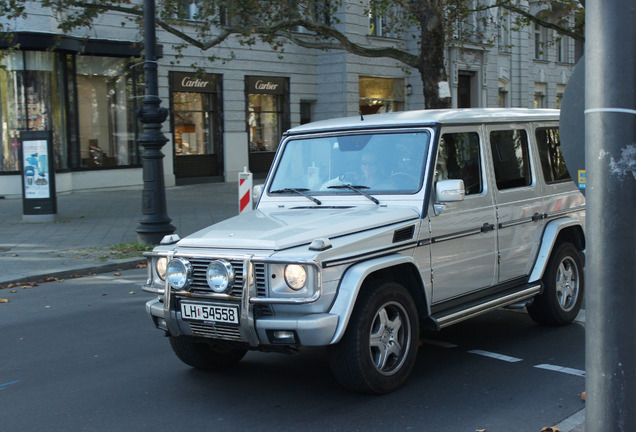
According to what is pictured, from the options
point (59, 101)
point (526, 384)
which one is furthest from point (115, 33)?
point (526, 384)

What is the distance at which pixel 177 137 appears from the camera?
25.0 meters

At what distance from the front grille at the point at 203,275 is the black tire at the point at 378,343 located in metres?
0.71

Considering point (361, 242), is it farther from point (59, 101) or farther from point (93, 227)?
point (59, 101)

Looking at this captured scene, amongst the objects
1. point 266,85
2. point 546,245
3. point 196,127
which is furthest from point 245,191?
point 266,85

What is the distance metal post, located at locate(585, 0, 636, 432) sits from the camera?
3072 millimetres

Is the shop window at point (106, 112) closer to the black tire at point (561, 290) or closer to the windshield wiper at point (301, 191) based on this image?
the windshield wiper at point (301, 191)

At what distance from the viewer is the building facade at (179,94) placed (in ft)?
67.5

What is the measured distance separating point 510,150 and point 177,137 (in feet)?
63.9

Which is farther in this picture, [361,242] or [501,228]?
[501,228]

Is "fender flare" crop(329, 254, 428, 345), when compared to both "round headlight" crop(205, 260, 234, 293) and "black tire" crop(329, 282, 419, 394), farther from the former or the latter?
"round headlight" crop(205, 260, 234, 293)

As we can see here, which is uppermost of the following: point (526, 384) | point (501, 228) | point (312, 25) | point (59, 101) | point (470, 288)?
point (312, 25)

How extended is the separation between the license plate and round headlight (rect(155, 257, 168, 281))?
1.22 feet

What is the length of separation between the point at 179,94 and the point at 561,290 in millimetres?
19500

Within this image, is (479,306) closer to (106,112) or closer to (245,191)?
(245,191)
